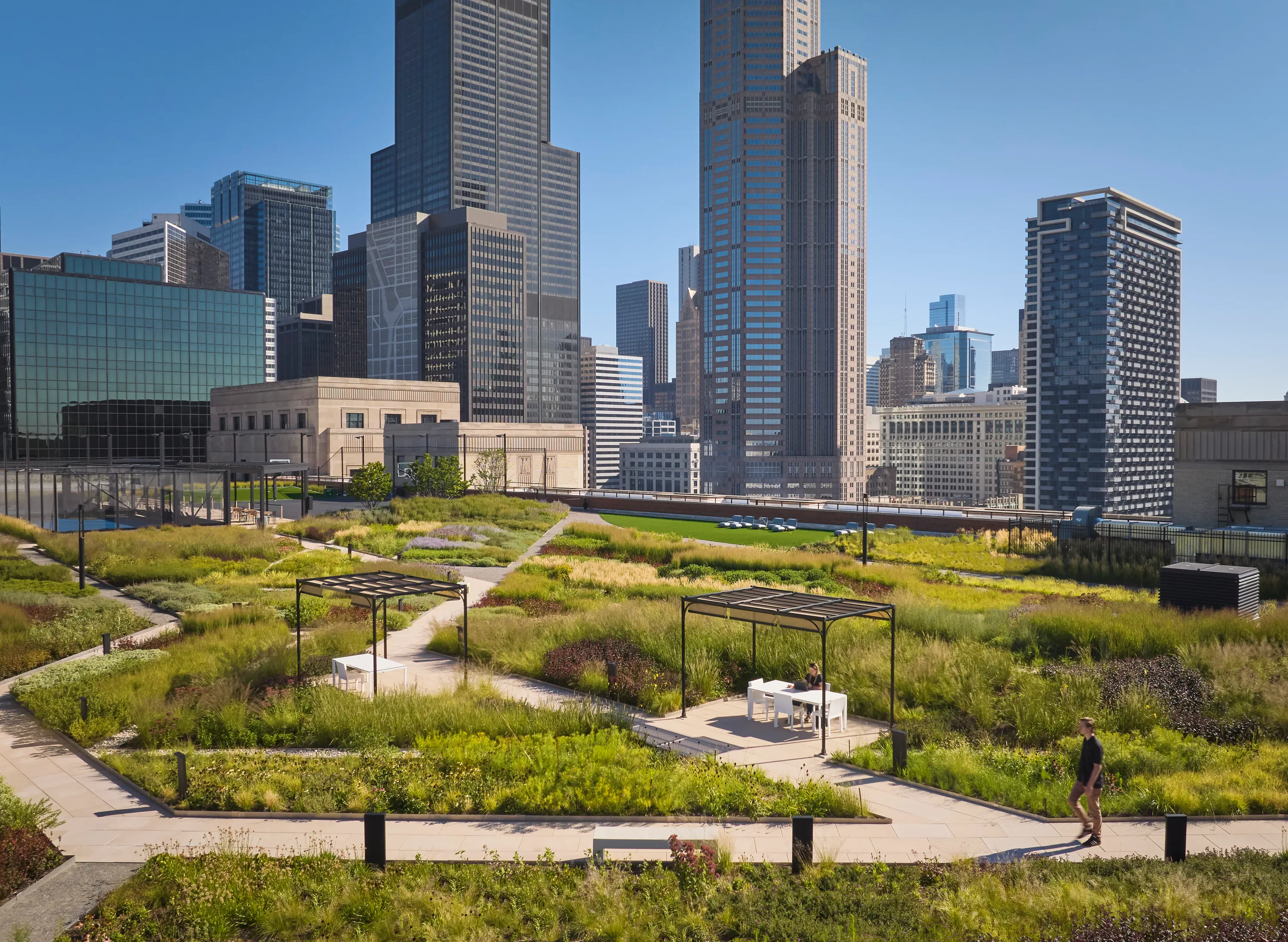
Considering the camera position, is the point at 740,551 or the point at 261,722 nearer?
the point at 261,722

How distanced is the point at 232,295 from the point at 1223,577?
118m

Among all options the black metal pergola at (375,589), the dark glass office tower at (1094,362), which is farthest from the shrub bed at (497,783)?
the dark glass office tower at (1094,362)

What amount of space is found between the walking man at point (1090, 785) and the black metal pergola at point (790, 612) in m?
3.83

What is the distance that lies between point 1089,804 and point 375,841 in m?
8.30

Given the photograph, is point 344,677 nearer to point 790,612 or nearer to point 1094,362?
point 790,612

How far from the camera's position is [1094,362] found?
617 ft

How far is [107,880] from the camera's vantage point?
32.3ft

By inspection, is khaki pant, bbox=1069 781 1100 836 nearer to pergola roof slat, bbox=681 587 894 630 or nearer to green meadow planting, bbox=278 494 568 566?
pergola roof slat, bbox=681 587 894 630

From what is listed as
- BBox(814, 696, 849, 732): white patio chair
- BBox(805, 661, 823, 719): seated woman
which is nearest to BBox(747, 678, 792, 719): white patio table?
BBox(805, 661, 823, 719): seated woman

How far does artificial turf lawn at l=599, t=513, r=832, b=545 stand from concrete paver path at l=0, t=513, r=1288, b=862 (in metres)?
29.6

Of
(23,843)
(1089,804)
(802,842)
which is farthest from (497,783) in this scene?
(1089,804)

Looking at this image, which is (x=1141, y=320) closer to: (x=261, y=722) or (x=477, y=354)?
(x=477, y=354)

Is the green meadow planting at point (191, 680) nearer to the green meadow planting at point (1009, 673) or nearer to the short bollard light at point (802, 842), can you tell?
the green meadow planting at point (1009, 673)

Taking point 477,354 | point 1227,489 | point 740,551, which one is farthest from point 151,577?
point 477,354
